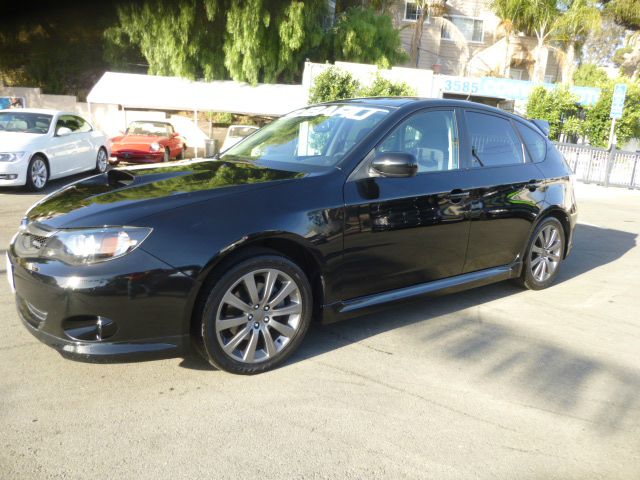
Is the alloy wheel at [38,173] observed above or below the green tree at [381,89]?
below

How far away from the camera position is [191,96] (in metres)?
22.4

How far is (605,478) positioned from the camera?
8.69 feet

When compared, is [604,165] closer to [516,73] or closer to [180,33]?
[180,33]

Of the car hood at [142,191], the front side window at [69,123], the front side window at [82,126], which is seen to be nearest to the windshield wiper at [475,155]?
the car hood at [142,191]

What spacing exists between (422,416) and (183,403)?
1331 mm

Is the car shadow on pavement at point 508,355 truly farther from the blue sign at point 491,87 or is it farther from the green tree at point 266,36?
the blue sign at point 491,87

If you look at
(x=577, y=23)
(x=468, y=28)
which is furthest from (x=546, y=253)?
(x=468, y=28)

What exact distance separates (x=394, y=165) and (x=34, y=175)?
28.9 feet

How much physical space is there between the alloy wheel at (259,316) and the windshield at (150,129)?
15320 mm

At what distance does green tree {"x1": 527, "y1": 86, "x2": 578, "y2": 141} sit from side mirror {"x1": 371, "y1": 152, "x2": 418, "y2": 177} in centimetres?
1700

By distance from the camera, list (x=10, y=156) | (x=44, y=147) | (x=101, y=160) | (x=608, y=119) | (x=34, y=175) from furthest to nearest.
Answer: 1. (x=608, y=119)
2. (x=101, y=160)
3. (x=44, y=147)
4. (x=34, y=175)
5. (x=10, y=156)

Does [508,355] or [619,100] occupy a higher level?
[619,100]

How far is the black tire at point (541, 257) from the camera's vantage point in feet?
17.2

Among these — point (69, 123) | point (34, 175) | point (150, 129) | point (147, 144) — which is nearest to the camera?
point (34, 175)
